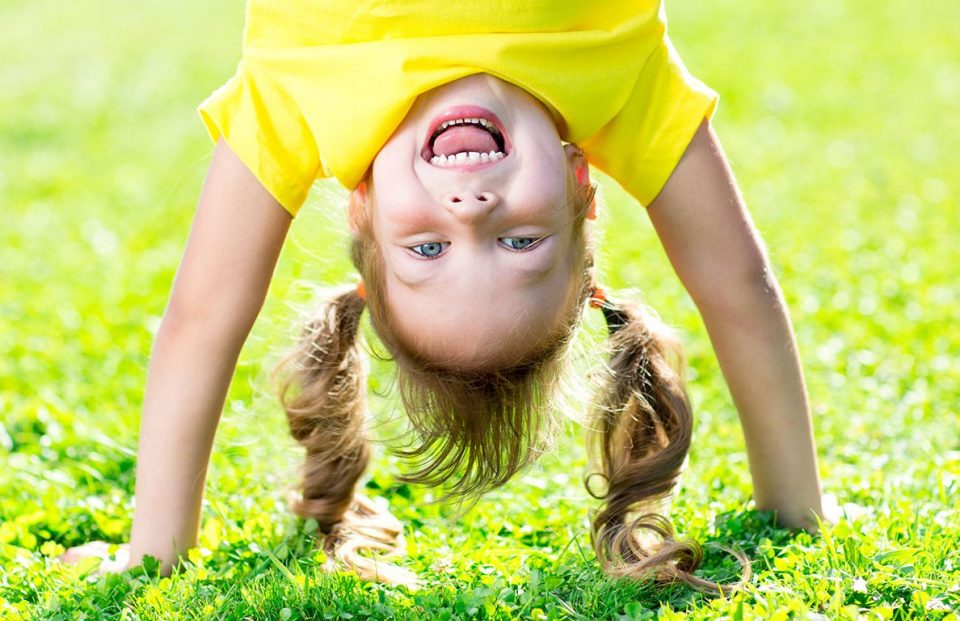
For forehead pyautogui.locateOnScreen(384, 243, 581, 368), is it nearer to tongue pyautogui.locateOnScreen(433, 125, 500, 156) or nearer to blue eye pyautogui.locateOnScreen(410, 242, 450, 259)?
blue eye pyautogui.locateOnScreen(410, 242, 450, 259)

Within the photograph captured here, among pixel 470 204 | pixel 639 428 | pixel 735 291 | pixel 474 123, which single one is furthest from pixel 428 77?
pixel 639 428

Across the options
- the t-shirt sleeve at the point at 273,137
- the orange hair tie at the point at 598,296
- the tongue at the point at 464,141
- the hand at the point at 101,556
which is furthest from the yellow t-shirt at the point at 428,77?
the hand at the point at 101,556

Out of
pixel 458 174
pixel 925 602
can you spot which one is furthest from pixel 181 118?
pixel 925 602

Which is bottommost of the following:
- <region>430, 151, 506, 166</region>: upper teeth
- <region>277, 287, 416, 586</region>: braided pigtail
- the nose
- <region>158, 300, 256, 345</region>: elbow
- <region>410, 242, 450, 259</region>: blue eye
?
<region>277, 287, 416, 586</region>: braided pigtail

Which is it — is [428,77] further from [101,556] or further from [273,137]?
[101,556]

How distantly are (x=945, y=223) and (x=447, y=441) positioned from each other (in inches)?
161

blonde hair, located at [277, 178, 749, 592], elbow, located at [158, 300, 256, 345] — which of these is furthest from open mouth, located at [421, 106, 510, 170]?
elbow, located at [158, 300, 256, 345]

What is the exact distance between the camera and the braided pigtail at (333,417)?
340cm

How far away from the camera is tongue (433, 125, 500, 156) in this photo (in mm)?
2777

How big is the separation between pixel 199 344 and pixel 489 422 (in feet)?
2.54

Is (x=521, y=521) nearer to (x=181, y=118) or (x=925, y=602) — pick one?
(x=925, y=602)

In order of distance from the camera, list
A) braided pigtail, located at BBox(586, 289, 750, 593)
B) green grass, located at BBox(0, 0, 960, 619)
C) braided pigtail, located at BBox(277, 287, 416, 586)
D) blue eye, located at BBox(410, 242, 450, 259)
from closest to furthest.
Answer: blue eye, located at BBox(410, 242, 450, 259) < green grass, located at BBox(0, 0, 960, 619) < braided pigtail, located at BBox(586, 289, 750, 593) < braided pigtail, located at BBox(277, 287, 416, 586)

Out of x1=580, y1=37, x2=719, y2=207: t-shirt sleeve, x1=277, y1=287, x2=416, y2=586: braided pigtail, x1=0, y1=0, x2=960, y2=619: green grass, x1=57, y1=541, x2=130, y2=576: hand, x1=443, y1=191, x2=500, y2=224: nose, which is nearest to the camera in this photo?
x1=443, y1=191, x2=500, y2=224: nose

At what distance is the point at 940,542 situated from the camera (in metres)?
3.00
